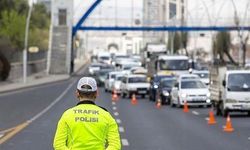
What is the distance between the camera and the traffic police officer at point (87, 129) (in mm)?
8047

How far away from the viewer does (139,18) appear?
15400 cm

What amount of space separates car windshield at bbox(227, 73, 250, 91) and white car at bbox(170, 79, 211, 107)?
7.17 m

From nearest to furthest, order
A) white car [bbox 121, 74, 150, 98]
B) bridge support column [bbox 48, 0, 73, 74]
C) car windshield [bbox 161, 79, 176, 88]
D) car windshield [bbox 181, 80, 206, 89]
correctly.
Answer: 1. car windshield [bbox 181, 80, 206, 89]
2. car windshield [bbox 161, 79, 176, 88]
3. white car [bbox 121, 74, 150, 98]
4. bridge support column [bbox 48, 0, 73, 74]

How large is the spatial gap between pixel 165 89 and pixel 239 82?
13.2 m

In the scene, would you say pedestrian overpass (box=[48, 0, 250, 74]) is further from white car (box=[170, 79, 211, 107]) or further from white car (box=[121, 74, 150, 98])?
white car (box=[170, 79, 211, 107])

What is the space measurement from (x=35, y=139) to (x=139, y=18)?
131m

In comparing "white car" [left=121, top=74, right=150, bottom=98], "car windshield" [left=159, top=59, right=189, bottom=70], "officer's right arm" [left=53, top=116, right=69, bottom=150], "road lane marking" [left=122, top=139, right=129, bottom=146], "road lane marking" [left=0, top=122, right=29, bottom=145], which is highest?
"officer's right arm" [left=53, top=116, right=69, bottom=150]

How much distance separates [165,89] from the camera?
158 feet

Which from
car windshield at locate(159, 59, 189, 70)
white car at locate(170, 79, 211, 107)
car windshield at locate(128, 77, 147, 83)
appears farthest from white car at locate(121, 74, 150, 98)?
white car at locate(170, 79, 211, 107)

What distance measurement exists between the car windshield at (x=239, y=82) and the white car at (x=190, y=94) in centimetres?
717

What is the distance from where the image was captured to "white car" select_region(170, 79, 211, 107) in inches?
1689

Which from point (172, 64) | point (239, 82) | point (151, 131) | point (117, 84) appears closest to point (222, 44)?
point (117, 84)

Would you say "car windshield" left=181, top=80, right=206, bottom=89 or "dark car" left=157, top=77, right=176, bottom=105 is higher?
"car windshield" left=181, top=80, right=206, bottom=89

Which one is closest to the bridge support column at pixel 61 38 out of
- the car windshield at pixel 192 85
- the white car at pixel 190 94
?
the car windshield at pixel 192 85
